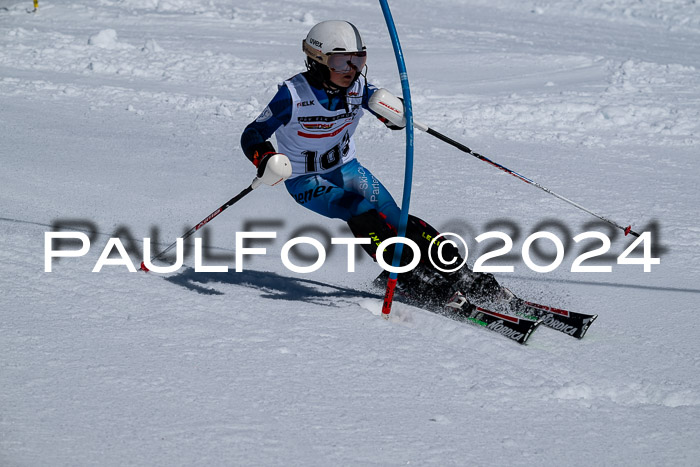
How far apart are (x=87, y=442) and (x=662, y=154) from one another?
6.77 m

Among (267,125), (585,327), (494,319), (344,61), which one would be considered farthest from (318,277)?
(585,327)

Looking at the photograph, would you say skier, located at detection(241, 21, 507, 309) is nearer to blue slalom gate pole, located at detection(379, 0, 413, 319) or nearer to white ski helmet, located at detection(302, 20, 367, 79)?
white ski helmet, located at detection(302, 20, 367, 79)

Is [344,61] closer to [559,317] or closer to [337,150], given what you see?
[337,150]

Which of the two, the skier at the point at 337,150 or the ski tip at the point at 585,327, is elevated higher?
the skier at the point at 337,150

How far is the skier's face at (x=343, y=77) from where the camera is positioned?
4375 millimetres

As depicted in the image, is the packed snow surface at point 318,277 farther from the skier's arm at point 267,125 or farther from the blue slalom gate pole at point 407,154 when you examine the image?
the skier's arm at point 267,125

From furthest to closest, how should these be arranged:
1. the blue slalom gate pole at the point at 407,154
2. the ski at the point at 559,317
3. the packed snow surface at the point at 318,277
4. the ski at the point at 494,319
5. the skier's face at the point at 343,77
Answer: the skier's face at the point at 343,77 → the ski at the point at 559,317 → the ski at the point at 494,319 → the blue slalom gate pole at the point at 407,154 → the packed snow surface at the point at 318,277

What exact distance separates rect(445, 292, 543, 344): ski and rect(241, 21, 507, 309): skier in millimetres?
30

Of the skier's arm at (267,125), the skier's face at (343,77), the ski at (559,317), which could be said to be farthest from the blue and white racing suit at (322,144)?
the ski at (559,317)

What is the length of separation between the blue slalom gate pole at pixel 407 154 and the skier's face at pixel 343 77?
32 centimetres

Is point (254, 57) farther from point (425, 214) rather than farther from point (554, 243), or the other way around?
point (554, 243)

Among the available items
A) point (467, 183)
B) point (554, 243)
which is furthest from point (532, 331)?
point (467, 183)

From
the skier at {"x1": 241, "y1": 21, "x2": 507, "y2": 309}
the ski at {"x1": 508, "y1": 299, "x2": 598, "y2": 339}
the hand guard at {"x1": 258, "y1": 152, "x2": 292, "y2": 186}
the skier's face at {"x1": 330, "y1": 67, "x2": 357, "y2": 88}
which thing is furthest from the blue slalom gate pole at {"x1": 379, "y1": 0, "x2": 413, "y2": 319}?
the ski at {"x1": 508, "y1": 299, "x2": 598, "y2": 339}

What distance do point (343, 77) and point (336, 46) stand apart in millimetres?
196
